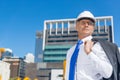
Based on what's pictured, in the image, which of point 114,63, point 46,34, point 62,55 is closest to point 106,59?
point 114,63

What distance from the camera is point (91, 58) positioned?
2.28 metres

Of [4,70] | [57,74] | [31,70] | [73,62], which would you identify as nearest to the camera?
[73,62]

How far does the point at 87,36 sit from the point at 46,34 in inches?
4279

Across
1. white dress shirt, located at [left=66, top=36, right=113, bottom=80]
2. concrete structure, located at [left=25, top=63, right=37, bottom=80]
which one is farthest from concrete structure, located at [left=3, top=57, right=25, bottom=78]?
white dress shirt, located at [left=66, top=36, right=113, bottom=80]

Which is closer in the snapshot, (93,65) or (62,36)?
(93,65)

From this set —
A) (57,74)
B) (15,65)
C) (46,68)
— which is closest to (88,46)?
(57,74)

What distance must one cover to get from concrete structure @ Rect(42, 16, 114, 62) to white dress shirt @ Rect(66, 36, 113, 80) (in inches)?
3911

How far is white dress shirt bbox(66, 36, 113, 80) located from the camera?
2.22 metres

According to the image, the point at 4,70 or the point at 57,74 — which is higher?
the point at 4,70

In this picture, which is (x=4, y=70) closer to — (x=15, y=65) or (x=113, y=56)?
(x=15, y=65)

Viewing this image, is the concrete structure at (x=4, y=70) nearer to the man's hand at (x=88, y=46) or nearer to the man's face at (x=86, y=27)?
the man's face at (x=86, y=27)

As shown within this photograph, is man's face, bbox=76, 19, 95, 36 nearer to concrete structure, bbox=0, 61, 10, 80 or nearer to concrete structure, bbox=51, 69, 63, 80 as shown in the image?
concrete structure, bbox=0, 61, 10, 80

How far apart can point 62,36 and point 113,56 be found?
10664 cm

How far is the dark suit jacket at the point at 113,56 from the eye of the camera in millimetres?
2257
